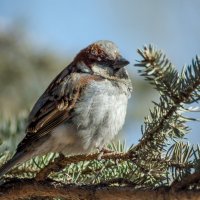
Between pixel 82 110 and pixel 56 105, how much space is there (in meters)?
0.18

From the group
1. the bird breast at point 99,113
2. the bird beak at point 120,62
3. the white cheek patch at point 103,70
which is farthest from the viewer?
the white cheek patch at point 103,70

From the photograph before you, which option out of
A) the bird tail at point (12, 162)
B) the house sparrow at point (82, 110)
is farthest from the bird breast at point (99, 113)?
the bird tail at point (12, 162)

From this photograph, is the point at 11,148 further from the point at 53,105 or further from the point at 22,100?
the point at 22,100

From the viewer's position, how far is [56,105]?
11.1 feet

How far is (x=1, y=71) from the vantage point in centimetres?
421

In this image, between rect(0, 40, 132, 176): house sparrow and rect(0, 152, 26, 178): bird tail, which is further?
rect(0, 40, 132, 176): house sparrow

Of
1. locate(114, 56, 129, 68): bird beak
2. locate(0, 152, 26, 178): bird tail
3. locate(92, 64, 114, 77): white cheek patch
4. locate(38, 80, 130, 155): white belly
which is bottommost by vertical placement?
locate(0, 152, 26, 178): bird tail

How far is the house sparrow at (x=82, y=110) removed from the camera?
3254mm

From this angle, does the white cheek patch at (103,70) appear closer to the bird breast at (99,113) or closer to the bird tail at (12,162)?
the bird breast at (99,113)

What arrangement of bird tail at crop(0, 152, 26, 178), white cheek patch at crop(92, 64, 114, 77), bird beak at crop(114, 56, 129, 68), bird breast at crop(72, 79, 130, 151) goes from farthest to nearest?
white cheek patch at crop(92, 64, 114, 77), bird beak at crop(114, 56, 129, 68), bird breast at crop(72, 79, 130, 151), bird tail at crop(0, 152, 26, 178)

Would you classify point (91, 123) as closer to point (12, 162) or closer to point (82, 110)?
point (82, 110)

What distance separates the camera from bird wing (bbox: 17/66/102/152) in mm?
3322

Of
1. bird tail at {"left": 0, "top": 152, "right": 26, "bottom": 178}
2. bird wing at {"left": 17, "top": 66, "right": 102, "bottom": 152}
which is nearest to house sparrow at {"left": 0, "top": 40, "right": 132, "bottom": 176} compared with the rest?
bird wing at {"left": 17, "top": 66, "right": 102, "bottom": 152}

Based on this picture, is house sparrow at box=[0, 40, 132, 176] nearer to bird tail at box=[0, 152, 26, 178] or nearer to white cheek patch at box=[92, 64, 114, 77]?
white cheek patch at box=[92, 64, 114, 77]
